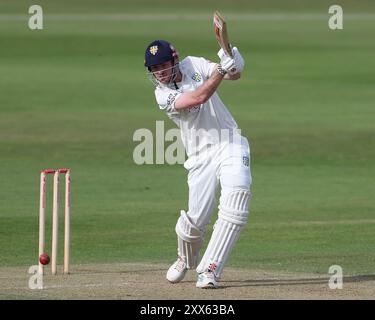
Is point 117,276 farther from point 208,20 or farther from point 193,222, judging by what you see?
point 208,20

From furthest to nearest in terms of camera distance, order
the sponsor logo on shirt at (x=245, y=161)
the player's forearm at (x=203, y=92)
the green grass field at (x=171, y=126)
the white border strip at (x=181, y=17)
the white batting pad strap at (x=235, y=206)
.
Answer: the white border strip at (x=181, y=17) < the green grass field at (x=171, y=126) < the sponsor logo on shirt at (x=245, y=161) < the white batting pad strap at (x=235, y=206) < the player's forearm at (x=203, y=92)

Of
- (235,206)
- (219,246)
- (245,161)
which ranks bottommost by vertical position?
(219,246)

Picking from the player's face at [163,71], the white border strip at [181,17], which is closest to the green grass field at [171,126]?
the white border strip at [181,17]

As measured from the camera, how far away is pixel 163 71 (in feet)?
34.1

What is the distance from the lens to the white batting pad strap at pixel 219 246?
10203mm

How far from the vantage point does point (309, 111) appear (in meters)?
29.0

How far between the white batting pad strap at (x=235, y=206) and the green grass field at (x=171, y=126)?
5.39 feet

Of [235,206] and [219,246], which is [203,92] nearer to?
[235,206]

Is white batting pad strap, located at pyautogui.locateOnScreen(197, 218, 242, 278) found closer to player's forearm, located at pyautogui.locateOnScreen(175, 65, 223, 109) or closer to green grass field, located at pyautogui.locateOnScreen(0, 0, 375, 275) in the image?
player's forearm, located at pyautogui.locateOnScreen(175, 65, 223, 109)

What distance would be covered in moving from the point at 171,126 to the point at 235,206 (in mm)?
15112

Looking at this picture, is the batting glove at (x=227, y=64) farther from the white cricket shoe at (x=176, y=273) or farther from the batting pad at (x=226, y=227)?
the white cricket shoe at (x=176, y=273)

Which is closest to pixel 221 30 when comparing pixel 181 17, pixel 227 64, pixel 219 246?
pixel 227 64

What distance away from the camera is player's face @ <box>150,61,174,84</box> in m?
10.4
